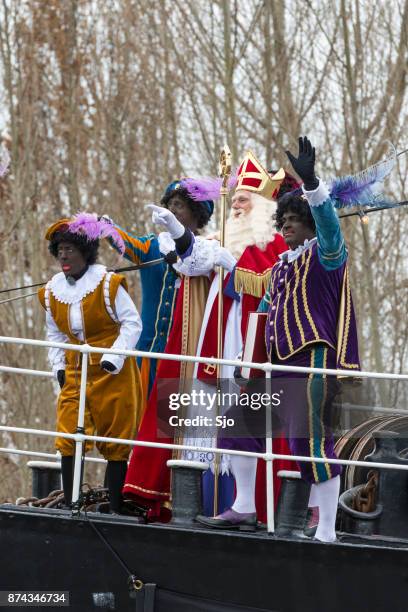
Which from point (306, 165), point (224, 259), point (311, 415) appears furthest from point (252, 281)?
point (306, 165)

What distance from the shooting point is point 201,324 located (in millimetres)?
7711

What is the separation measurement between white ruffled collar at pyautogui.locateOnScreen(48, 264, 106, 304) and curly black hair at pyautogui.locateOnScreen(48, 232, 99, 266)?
6 cm

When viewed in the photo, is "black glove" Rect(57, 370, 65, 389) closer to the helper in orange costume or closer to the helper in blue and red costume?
the helper in orange costume

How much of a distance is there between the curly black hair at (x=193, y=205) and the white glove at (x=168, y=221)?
→ 1.68ft

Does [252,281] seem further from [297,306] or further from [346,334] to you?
[346,334]

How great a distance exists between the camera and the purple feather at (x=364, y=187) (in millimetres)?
6848

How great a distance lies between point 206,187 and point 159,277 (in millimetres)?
631

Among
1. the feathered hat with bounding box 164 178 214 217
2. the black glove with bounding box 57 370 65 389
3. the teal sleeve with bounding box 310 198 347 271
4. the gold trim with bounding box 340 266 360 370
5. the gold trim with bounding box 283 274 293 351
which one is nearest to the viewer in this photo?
the teal sleeve with bounding box 310 198 347 271

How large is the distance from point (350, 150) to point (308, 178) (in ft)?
28.1

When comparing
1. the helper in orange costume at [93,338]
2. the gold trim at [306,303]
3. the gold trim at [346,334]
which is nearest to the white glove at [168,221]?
the helper in orange costume at [93,338]

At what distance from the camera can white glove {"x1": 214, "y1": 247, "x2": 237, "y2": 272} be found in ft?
24.7

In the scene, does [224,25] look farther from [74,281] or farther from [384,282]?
[74,281]

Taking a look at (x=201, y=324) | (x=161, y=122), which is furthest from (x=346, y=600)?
(x=161, y=122)

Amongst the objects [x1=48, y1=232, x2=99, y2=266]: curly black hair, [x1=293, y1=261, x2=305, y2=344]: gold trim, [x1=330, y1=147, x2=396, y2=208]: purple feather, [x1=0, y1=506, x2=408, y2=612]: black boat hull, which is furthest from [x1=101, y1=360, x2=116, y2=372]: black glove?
[x1=330, y1=147, x2=396, y2=208]: purple feather
